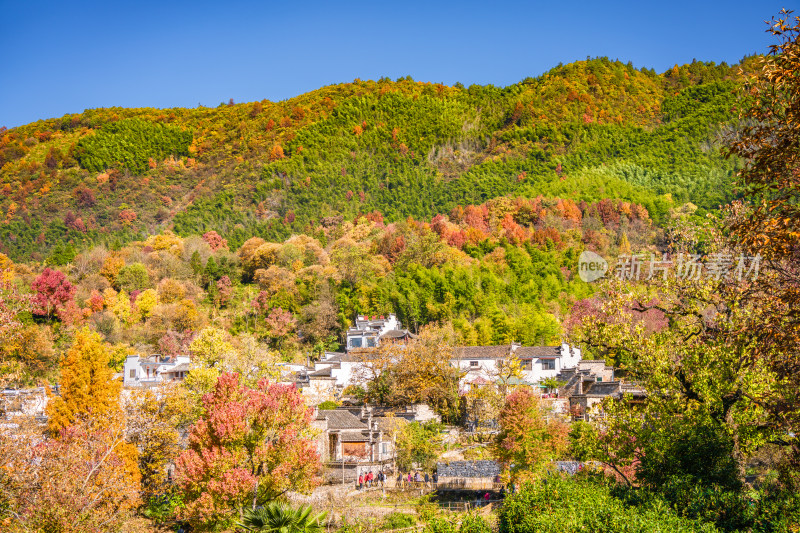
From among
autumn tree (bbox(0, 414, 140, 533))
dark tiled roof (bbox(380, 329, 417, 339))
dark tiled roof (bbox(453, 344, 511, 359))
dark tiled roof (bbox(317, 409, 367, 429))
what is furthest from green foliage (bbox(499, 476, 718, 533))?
dark tiled roof (bbox(380, 329, 417, 339))

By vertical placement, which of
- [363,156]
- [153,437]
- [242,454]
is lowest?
[153,437]

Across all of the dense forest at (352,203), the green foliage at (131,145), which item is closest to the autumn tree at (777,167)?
the dense forest at (352,203)

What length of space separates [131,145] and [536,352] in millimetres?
106926

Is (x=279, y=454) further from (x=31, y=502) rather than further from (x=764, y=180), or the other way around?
(x=764, y=180)

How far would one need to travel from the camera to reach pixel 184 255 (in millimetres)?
77062

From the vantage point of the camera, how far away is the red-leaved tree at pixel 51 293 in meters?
57.4

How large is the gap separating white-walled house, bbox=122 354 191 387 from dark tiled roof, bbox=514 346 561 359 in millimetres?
22830

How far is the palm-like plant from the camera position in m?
15.1

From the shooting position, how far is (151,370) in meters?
48.7

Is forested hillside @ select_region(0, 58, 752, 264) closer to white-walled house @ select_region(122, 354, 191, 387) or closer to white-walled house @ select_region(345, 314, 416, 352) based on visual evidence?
white-walled house @ select_region(122, 354, 191, 387)

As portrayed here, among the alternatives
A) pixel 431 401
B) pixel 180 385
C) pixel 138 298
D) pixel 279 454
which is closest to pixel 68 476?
pixel 279 454

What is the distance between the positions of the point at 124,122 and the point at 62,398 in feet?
419

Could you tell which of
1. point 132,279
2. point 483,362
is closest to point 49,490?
point 483,362

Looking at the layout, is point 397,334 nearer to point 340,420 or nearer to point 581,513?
point 340,420
